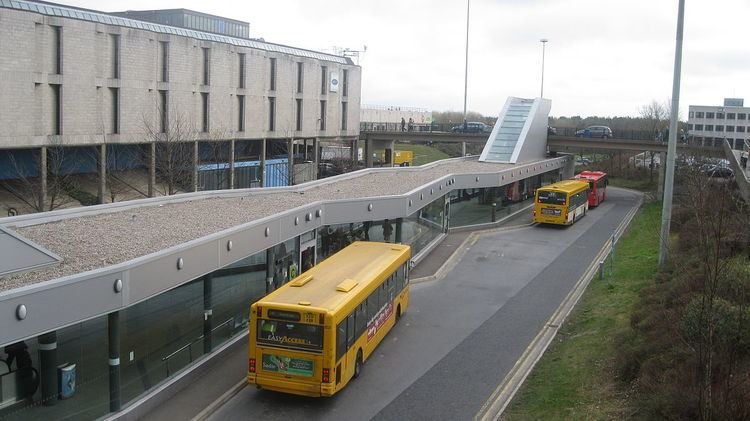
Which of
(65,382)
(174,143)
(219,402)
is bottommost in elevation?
(219,402)

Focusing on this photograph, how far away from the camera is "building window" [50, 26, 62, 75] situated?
1539 inches

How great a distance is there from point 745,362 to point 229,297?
12325 millimetres

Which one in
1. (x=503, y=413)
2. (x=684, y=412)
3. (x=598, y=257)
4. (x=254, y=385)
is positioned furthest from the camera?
(x=598, y=257)

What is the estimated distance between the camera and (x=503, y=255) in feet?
107

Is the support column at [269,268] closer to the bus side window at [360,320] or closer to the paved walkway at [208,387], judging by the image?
the paved walkway at [208,387]

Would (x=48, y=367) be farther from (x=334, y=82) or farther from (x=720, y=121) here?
(x=720, y=121)

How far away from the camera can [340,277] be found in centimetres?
1769

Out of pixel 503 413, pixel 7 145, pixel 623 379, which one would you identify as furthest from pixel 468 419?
pixel 7 145

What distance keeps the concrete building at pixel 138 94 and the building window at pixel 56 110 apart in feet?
0.18

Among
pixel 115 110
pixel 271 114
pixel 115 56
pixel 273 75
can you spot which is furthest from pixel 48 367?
pixel 273 75

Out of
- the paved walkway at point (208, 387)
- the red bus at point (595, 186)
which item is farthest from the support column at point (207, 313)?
the red bus at point (595, 186)

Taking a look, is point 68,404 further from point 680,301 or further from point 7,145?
point 7,145

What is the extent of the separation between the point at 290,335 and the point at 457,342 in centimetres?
637

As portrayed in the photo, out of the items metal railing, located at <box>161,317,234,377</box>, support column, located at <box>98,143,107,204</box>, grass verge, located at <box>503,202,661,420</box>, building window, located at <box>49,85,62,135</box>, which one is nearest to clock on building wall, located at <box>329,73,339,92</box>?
support column, located at <box>98,143,107,204</box>
